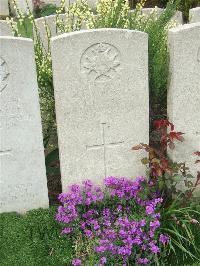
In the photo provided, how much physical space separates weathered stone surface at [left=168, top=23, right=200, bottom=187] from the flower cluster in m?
0.52

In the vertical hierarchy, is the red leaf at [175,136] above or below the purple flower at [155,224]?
above

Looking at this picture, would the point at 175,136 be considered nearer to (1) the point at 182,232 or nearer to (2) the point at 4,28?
(1) the point at 182,232

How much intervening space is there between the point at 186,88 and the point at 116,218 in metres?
1.20

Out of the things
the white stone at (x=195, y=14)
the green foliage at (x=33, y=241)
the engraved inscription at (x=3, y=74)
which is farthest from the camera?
the white stone at (x=195, y=14)

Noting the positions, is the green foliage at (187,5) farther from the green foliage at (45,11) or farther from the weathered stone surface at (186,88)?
the weathered stone surface at (186,88)

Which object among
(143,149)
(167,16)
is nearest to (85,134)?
(143,149)

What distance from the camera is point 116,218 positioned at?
378cm

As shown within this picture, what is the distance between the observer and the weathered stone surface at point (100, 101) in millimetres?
3488

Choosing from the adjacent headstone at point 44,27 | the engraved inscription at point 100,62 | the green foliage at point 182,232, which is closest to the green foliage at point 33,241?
the green foliage at point 182,232

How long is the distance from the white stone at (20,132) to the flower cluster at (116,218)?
36 centimetres

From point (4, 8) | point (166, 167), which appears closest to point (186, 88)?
point (166, 167)

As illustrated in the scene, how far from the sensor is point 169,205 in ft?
13.2

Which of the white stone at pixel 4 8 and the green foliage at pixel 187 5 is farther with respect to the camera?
the white stone at pixel 4 8

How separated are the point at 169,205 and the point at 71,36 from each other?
169 cm
